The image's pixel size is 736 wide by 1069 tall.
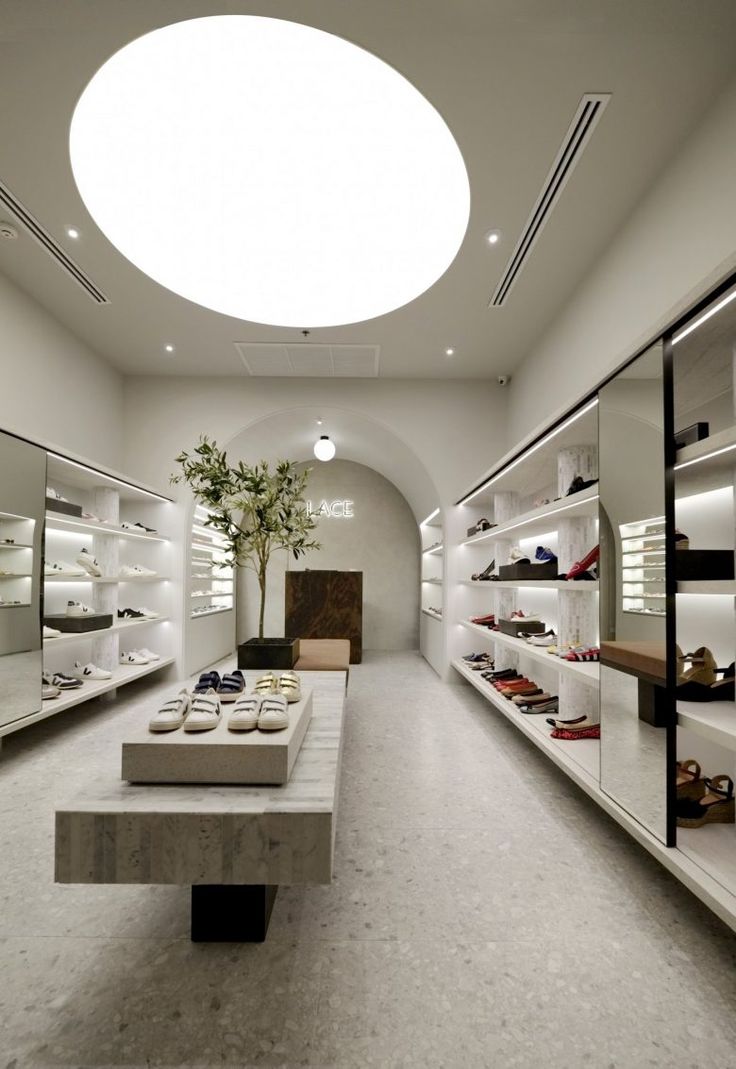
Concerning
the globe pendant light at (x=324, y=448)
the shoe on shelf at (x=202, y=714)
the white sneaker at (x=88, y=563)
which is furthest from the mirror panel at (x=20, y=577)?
the globe pendant light at (x=324, y=448)

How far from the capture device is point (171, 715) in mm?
1733

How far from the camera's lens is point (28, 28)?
2.32m

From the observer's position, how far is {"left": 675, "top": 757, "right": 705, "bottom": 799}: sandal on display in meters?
1.83

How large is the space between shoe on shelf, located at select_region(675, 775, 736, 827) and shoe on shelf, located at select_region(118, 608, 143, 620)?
5.06 metres

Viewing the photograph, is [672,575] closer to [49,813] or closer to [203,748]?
[203,748]

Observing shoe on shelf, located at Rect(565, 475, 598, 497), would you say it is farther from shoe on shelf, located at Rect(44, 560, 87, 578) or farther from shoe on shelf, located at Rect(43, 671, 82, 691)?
shoe on shelf, located at Rect(43, 671, 82, 691)

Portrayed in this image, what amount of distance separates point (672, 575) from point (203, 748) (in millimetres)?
1586

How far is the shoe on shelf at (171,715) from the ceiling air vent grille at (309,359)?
14.3 feet

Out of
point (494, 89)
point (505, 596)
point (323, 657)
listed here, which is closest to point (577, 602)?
point (505, 596)

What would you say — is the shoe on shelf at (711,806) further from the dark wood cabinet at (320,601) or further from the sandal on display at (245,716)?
the dark wood cabinet at (320,601)

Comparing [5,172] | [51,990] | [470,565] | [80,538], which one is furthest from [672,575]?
[80,538]

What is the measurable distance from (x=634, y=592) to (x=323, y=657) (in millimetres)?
3222

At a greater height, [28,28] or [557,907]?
[28,28]

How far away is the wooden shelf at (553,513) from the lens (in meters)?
2.72
